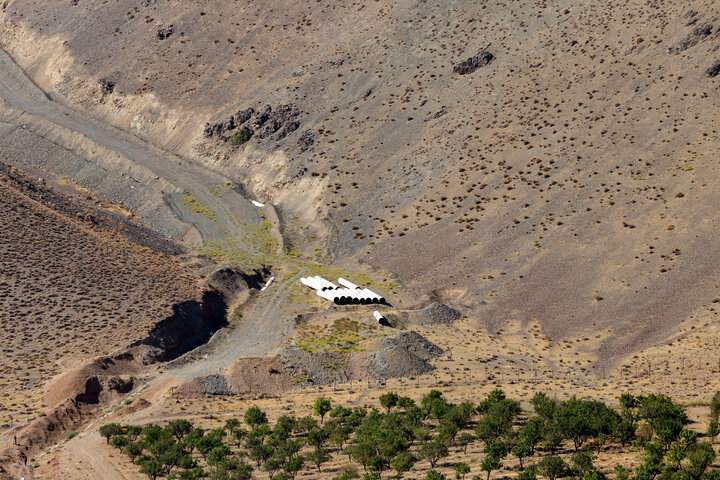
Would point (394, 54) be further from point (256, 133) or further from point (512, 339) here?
point (512, 339)

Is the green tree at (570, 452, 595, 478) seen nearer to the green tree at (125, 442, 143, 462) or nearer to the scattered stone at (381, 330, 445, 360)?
the scattered stone at (381, 330, 445, 360)

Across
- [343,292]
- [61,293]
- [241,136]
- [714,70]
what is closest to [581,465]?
[343,292]

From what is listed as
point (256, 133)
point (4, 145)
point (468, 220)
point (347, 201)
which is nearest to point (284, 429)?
point (468, 220)

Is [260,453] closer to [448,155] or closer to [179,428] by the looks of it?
[179,428]

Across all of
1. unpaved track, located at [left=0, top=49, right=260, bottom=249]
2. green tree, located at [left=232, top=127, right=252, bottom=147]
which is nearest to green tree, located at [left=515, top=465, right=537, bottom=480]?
unpaved track, located at [left=0, top=49, right=260, bottom=249]

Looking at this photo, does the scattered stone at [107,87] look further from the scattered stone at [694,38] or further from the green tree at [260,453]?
the green tree at [260,453]
